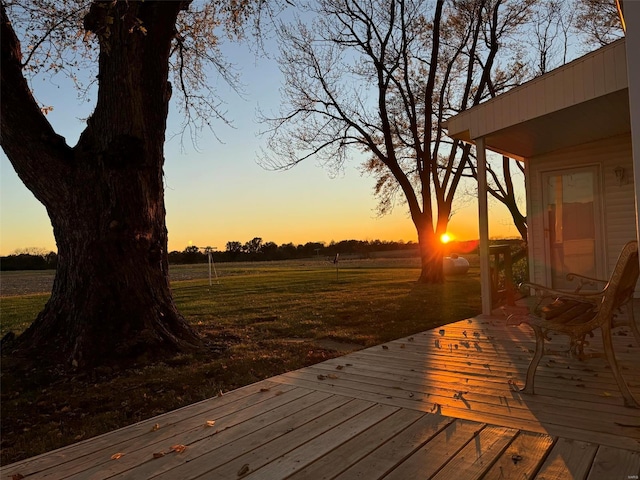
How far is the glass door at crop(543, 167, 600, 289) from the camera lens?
24.8 feet

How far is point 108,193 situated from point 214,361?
1975 mm

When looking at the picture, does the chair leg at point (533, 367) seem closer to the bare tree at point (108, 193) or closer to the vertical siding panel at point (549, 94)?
Answer: the bare tree at point (108, 193)

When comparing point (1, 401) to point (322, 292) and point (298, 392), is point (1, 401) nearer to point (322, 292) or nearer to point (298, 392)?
point (298, 392)

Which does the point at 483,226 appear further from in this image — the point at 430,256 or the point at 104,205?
the point at 430,256

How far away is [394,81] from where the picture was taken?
13.7 m

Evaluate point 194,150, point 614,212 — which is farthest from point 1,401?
point 614,212

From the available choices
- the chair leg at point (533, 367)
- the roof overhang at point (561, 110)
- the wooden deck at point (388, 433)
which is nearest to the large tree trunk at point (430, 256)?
the roof overhang at point (561, 110)

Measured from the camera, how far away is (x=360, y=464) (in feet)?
6.42

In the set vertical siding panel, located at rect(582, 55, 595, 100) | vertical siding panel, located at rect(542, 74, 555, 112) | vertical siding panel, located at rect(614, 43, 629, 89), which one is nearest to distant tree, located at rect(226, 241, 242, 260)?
vertical siding panel, located at rect(542, 74, 555, 112)

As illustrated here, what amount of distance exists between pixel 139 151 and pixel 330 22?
37.0 feet

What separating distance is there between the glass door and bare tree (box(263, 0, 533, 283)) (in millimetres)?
5151

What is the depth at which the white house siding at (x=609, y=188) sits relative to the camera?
23.5 feet

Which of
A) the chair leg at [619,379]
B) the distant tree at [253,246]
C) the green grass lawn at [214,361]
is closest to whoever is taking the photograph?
the chair leg at [619,379]

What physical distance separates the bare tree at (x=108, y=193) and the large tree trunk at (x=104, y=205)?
0.01 m
